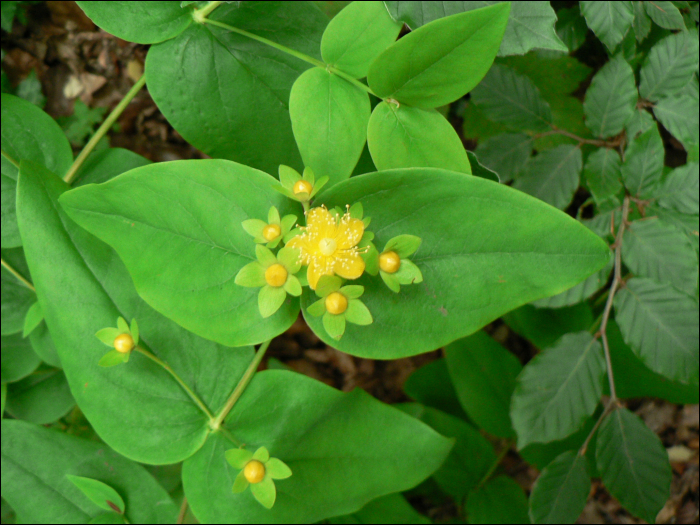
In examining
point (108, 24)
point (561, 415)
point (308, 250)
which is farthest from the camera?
point (561, 415)

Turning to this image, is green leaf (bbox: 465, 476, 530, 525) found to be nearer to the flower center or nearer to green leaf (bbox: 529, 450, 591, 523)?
green leaf (bbox: 529, 450, 591, 523)

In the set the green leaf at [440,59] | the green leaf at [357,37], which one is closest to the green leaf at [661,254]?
the green leaf at [440,59]

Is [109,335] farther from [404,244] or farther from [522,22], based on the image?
[522,22]

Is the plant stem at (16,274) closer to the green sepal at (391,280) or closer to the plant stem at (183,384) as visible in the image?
the plant stem at (183,384)

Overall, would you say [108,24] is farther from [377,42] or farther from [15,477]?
[15,477]

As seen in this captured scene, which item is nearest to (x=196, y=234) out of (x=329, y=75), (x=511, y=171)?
(x=329, y=75)

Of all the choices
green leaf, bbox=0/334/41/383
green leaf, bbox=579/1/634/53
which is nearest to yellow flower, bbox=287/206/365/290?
green leaf, bbox=579/1/634/53
